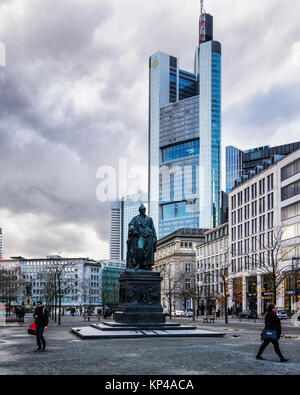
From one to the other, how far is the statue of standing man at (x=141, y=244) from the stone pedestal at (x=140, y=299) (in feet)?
3.00

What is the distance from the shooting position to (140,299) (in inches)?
1110

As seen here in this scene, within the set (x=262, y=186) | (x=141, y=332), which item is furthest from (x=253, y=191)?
(x=141, y=332)

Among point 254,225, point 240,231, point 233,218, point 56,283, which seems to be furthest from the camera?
point 56,283

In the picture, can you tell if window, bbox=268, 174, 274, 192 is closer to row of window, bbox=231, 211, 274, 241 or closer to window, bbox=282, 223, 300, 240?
row of window, bbox=231, 211, 274, 241

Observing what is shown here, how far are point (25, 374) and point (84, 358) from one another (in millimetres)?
3665

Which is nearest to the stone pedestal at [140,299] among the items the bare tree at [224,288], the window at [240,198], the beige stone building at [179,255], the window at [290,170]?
the bare tree at [224,288]

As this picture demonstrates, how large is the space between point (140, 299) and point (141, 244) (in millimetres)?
3298

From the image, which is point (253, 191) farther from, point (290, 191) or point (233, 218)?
point (290, 191)

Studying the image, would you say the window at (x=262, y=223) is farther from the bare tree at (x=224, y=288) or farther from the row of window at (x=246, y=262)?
the bare tree at (x=224, y=288)

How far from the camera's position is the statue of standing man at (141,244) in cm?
→ 2953

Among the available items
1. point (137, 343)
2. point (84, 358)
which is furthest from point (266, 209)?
point (84, 358)

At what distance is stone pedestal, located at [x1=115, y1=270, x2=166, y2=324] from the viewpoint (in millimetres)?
27906

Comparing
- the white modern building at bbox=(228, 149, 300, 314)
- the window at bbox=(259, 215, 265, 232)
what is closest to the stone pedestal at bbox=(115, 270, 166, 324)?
the white modern building at bbox=(228, 149, 300, 314)
